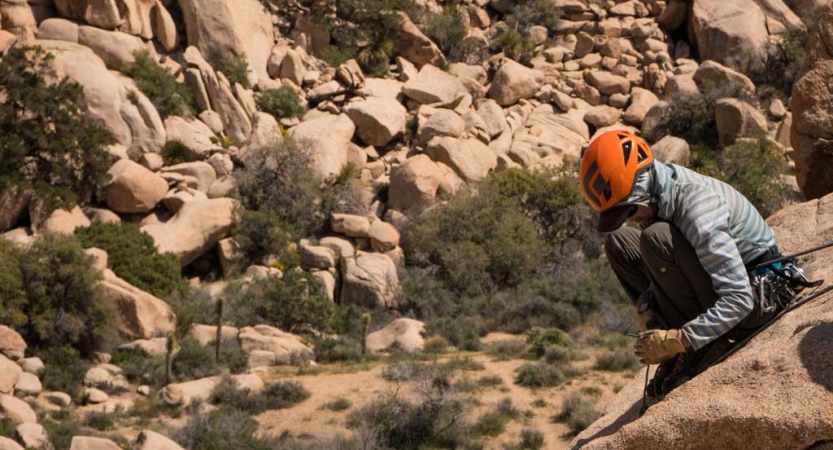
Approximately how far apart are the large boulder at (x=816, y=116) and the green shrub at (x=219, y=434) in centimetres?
1018

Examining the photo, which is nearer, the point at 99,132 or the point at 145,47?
the point at 99,132

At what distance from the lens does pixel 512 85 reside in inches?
1458

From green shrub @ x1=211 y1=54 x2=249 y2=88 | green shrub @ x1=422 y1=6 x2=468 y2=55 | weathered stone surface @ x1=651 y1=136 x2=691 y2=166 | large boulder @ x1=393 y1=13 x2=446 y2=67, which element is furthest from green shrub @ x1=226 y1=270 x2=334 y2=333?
green shrub @ x1=422 y1=6 x2=468 y2=55

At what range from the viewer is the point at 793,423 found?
11.2ft

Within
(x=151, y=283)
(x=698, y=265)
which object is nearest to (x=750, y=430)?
(x=698, y=265)

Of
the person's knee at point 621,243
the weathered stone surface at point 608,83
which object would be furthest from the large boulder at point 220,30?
the person's knee at point 621,243

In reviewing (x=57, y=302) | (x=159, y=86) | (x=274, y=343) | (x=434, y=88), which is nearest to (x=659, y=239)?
(x=274, y=343)

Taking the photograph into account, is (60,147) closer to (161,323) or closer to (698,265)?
(161,323)

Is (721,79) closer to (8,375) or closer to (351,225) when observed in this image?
(351,225)

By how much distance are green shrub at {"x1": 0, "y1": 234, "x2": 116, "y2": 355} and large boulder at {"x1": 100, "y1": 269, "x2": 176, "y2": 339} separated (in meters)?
0.30

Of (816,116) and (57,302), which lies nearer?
(816,116)

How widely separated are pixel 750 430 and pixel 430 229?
2385cm

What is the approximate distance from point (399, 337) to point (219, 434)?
735cm

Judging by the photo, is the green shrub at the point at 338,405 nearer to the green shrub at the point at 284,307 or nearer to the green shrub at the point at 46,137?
the green shrub at the point at 284,307
